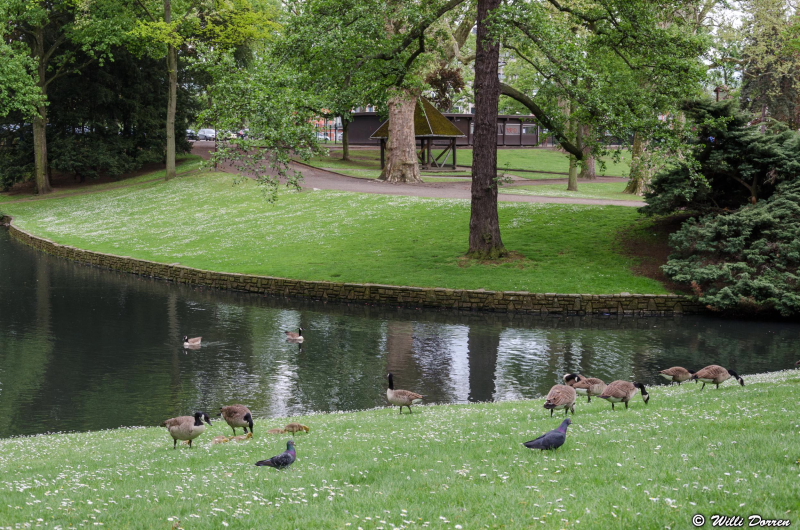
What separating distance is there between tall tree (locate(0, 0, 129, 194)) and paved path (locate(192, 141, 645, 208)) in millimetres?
20507

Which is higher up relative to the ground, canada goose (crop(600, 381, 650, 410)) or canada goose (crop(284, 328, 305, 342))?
canada goose (crop(600, 381, 650, 410))

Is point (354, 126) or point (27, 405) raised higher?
point (354, 126)

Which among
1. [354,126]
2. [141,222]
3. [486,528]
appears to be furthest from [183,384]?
[354,126]

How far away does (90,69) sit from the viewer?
7462 cm

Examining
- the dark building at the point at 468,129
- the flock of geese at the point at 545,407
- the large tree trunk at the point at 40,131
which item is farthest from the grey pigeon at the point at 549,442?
the dark building at the point at 468,129

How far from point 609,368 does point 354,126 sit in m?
86.2

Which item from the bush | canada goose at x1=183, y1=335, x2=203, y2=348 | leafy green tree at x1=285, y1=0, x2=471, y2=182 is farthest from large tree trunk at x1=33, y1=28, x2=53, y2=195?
the bush

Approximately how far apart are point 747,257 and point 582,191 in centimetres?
2729

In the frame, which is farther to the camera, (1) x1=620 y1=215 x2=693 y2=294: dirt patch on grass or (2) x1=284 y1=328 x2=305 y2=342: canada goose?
(1) x1=620 y1=215 x2=693 y2=294: dirt patch on grass

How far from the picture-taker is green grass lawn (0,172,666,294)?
119 feet

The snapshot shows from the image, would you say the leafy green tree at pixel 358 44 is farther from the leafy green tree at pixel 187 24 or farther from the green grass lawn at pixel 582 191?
the leafy green tree at pixel 187 24

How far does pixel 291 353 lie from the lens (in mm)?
26500

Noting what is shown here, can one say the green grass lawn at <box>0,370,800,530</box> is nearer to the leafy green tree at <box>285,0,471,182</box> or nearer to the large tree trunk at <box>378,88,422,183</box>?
the leafy green tree at <box>285,0,471,182</box>

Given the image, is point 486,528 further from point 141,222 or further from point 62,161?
point 62,161
